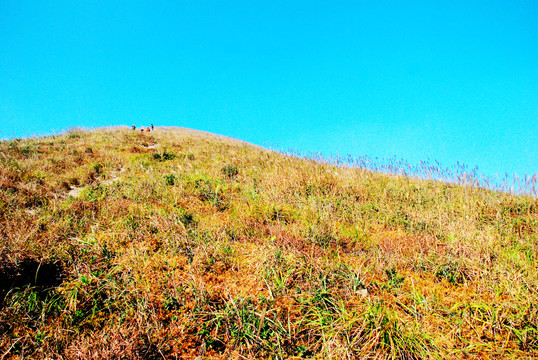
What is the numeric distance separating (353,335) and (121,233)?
3780 mm

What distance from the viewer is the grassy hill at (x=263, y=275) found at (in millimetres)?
2402

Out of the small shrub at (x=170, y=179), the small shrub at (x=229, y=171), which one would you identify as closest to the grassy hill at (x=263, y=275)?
the small shrub at (x=170, y=179)

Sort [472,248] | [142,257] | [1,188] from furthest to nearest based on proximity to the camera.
Result: [1,188]
[472,248]
[142,257]

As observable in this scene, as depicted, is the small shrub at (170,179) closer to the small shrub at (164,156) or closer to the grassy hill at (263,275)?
the grassy hill at (263,275)

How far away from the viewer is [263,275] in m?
3.26

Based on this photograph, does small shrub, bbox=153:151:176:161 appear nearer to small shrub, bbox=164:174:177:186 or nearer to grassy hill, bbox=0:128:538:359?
small shrub, bbox=164:174:177:186

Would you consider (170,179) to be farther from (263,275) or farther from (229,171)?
(263,275)

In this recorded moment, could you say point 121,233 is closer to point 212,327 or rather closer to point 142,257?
point 142,257

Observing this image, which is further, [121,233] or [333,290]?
[121,233]

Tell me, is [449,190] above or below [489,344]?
above

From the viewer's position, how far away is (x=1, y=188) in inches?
239

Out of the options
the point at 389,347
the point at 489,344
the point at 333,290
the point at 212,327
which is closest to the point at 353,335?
the point at 389,347

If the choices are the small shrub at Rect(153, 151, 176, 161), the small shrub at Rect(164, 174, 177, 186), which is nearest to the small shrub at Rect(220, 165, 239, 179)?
the small shrub at Rect(164, 174, 177, 186)

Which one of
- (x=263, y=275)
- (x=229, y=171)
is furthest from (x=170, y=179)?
(x=263, y=275)
